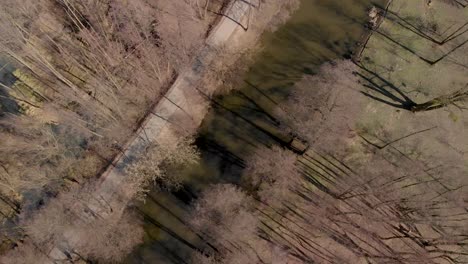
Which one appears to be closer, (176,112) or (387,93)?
(176,112)

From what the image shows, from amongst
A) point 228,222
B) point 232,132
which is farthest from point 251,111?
point 228,222

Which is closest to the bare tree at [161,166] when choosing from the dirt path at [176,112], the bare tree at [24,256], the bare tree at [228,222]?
the dirt path at [176,112]

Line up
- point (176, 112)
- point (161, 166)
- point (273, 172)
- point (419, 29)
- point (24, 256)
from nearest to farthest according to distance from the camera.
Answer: point (24, 256) < point (273, 172) < point (161, 166) < point (176, 112) < point (419, 29)

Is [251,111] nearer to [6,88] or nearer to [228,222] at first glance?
[228,222]

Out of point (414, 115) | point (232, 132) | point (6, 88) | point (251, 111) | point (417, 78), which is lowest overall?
point (6, 88)

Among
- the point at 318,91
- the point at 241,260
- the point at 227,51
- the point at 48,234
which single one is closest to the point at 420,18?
the point at 318,91

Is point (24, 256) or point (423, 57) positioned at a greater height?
point (423, 57)

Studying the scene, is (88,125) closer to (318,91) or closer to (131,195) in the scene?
(131,195)
